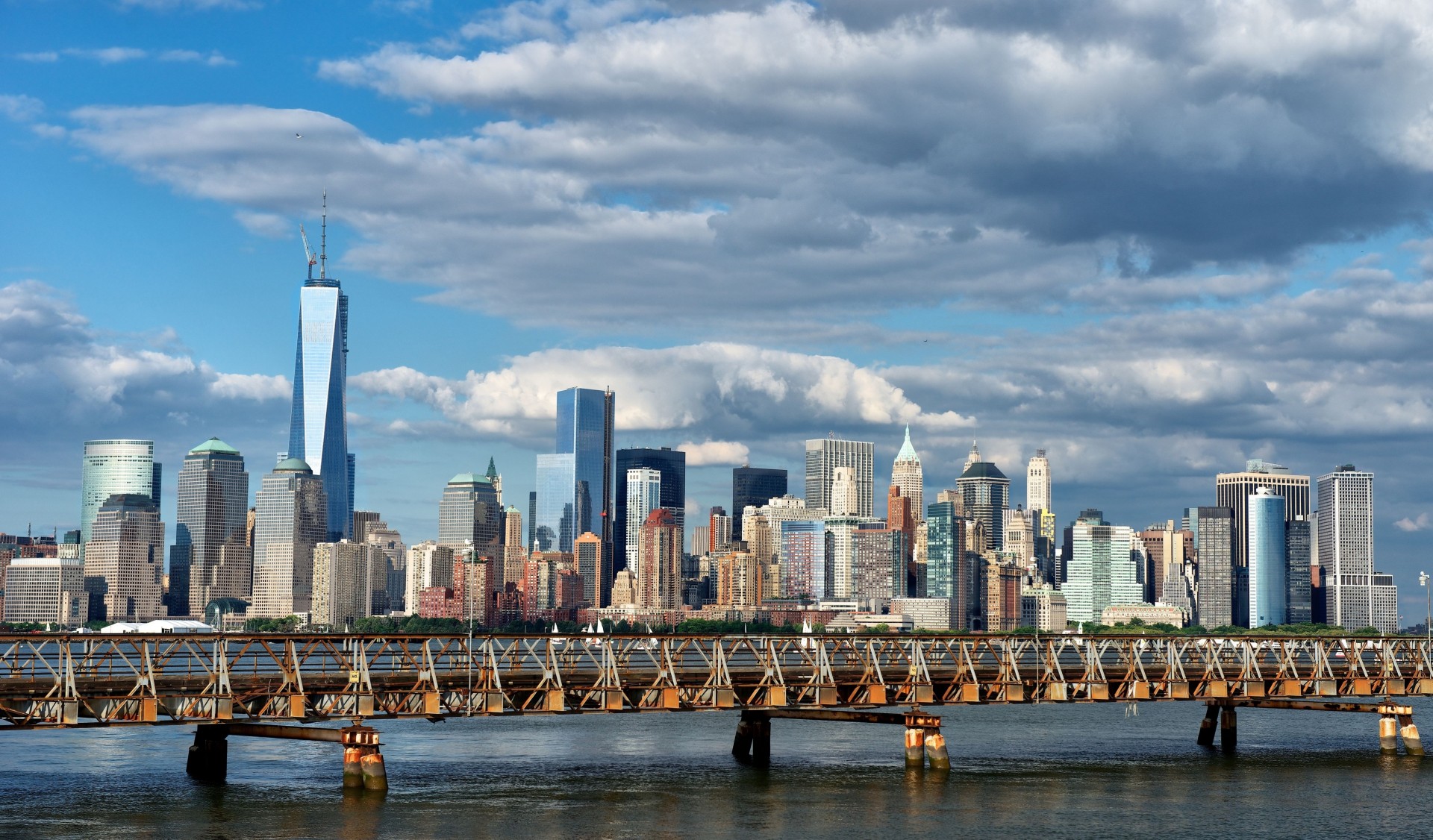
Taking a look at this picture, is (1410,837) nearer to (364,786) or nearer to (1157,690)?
(1157,690)

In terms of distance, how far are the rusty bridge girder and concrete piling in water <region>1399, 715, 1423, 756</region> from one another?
198 cm

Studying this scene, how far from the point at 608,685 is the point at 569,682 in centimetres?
460

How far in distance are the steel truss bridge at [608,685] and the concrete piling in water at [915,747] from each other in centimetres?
20

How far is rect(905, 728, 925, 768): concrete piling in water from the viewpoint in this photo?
3575 inches

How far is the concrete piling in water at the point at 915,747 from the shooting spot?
9081 centimetres

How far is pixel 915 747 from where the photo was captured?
91.4 m

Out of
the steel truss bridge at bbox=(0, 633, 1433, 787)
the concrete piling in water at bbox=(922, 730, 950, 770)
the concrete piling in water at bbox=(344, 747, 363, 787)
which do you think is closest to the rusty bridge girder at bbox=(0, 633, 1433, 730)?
the steel truss bridge at bbox=(0, 633, 1433, 787)

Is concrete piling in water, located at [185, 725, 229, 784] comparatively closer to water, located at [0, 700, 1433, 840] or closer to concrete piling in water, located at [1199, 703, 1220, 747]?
water, located at [0, 700, 1433, 840]

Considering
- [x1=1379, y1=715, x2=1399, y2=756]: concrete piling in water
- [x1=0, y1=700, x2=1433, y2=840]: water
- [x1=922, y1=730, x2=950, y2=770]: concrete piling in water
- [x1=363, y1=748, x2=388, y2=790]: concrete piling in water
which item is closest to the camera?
[x1=0, y1=700, x2=1433, y2=840]: water

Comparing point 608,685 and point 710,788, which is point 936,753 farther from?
point 608,685

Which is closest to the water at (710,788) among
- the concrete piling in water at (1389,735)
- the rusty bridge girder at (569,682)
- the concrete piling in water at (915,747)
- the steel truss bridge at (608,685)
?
the concrete piling in water at (915,747)

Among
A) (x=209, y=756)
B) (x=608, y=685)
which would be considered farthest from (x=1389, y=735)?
(x=209, y=756)

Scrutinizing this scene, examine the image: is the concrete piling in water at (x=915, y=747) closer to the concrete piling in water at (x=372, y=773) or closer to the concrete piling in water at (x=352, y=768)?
the concrete piling in water at (x=372, y=773)

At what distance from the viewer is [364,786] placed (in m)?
77.1
